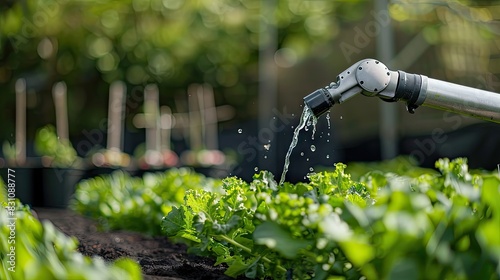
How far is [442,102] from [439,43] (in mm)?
5500

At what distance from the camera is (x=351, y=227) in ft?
4.40

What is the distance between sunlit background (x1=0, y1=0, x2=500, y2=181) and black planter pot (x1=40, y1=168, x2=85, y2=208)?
2.40 ft

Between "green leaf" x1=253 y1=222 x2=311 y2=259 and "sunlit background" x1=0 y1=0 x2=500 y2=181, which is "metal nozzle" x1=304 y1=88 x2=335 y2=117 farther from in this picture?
"sunlit background" x1=0 y1=0 x2=500 y2=181

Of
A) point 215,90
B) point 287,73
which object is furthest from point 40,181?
point 215,90

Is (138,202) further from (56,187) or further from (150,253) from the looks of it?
(56,187)

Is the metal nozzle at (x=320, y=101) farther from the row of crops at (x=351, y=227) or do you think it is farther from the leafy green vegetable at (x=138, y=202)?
the leafy green vegetable at (x=138, y=202)

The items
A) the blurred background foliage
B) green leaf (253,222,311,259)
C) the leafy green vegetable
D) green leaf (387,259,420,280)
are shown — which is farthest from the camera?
the blurred background foliage

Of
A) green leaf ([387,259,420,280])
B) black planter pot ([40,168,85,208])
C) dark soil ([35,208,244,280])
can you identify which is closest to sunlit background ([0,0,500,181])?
black planter pot ([40,168,85,208])

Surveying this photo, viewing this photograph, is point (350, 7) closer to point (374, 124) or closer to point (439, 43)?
point (374, 124)

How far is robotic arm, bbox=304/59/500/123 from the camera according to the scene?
186 centimetres

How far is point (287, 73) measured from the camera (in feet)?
29.3

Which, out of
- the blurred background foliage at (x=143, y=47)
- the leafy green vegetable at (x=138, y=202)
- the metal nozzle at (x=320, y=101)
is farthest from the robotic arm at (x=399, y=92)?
the blurred background foliage at (x=143, y=47)

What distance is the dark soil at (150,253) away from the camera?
6.60 feet

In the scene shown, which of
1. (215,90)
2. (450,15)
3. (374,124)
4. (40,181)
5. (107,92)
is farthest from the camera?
(215,90)
